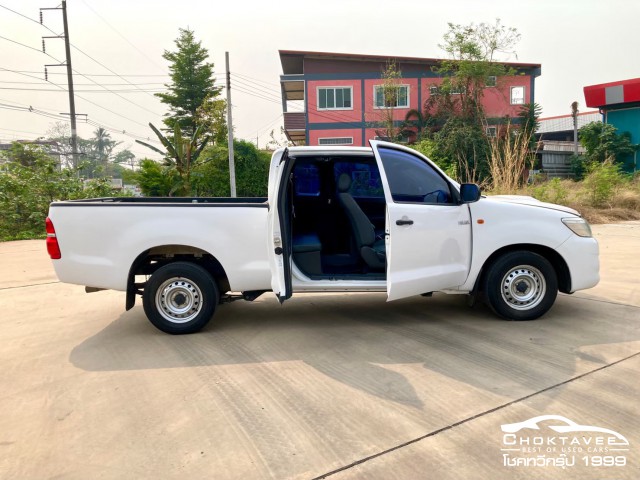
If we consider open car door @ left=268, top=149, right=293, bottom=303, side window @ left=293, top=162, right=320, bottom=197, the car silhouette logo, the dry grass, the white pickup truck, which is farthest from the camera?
the dry grass

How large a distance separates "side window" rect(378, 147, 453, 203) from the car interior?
0.30 metres

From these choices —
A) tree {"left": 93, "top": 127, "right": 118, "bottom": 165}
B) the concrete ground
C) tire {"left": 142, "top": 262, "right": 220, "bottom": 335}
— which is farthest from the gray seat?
tree {"left": 93, "top": 127, "right": 118, "bottom": 165}

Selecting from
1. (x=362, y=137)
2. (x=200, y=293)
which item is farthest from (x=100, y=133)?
(x=200, y=293)

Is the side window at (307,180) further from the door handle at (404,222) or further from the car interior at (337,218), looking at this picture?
the door handle at (404,222)

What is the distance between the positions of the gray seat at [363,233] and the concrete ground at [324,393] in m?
0.72

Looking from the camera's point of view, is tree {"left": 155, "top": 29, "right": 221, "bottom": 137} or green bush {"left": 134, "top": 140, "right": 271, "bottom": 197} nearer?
green bush {"left": 134, "top": 140, "right": 271, "bottom": 197}

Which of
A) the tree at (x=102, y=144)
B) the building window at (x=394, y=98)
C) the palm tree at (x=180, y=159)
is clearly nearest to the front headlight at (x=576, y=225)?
the palm tree at (x=180, y=159)

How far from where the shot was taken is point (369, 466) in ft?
8.66

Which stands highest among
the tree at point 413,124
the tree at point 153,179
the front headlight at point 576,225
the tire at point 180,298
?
the tree at point 413,124

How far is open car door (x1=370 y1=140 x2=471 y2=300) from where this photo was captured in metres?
4.60

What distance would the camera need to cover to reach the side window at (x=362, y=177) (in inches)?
222

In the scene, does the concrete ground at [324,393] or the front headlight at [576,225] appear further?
the front headlight at [576,225]
